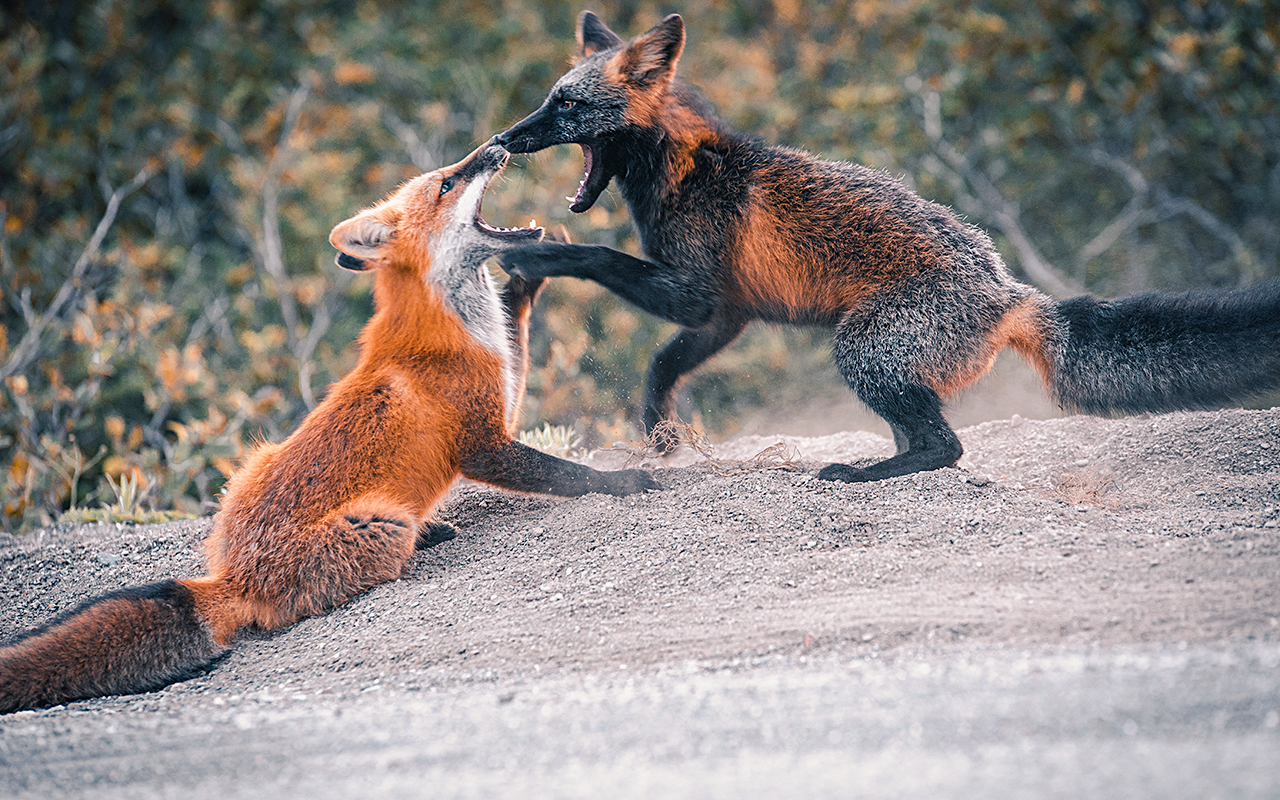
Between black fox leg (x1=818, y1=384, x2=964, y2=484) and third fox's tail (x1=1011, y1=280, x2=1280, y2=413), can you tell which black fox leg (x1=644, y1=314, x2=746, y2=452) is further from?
third fox's tail (x1=1011, y1=280, x2=1280, y2=413)

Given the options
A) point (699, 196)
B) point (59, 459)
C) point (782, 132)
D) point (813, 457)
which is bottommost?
point (59, 459)

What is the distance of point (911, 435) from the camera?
14.8 ft

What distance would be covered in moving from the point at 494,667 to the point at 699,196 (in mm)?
Answer: 2687

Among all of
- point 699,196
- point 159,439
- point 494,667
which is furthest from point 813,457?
point 159,439

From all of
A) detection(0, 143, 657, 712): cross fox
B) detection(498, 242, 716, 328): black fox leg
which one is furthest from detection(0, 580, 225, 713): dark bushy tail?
detection(498, 242, 716, 328): black fox leg

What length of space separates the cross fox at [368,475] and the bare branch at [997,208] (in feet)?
20.0

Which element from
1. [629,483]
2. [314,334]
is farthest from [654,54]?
[314,334]

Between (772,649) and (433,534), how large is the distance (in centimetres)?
218

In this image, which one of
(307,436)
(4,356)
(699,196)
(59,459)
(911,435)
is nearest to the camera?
(307,436)

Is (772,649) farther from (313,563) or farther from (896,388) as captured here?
(313,563)

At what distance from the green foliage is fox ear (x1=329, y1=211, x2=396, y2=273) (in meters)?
2.53

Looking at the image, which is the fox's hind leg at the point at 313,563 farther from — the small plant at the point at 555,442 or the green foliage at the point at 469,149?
the green foliage at the point at 469,149

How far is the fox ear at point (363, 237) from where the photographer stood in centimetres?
483

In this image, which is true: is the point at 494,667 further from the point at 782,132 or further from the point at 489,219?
the point at 782,132
